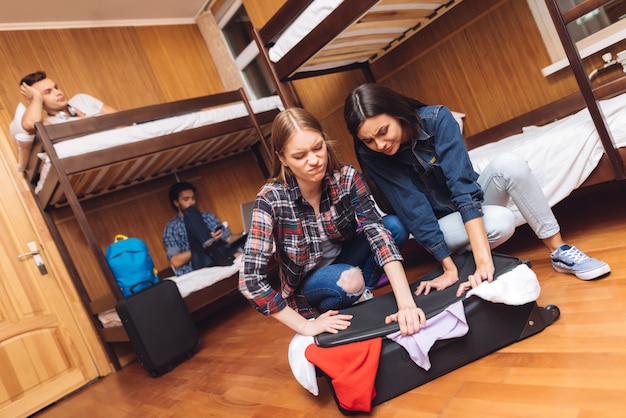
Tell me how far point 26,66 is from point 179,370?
2.41 m

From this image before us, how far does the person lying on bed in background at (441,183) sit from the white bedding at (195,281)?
1258mm

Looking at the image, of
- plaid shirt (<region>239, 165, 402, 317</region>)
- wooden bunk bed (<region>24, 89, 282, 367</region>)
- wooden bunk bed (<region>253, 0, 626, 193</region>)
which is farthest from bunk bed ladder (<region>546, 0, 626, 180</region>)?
wooden bunk bed (<region>24, 89, 282, 367</region>)

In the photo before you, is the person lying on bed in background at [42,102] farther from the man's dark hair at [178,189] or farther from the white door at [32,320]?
the man's dark hair at [178,189]

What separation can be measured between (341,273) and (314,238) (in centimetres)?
14

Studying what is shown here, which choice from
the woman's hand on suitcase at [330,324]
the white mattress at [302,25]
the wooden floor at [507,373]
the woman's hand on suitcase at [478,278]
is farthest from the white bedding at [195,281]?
the woman's hand on suitcase at [478,278]


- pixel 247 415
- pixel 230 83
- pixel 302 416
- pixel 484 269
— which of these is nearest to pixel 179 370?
pixel 247 415

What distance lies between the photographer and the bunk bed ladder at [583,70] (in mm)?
1300

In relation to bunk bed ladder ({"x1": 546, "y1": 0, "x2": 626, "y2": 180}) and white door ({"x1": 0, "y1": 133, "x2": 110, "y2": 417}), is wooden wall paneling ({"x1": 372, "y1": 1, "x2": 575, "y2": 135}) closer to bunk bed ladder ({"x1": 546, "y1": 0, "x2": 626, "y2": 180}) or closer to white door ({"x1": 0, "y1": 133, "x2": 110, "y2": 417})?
bunk bed ladder ({"x1": 546, "y1": 0, "x2": 626, "y2": 180})

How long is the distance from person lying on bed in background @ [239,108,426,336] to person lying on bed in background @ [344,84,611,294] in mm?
108

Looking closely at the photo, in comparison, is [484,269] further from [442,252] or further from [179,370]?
[179,370]

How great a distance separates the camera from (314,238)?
1.40m

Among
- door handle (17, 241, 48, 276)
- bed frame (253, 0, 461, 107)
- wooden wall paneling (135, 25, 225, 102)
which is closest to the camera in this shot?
bed frame (253, 0, 461, 107)

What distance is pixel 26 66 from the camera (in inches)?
120

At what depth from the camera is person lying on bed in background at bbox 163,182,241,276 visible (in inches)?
111
